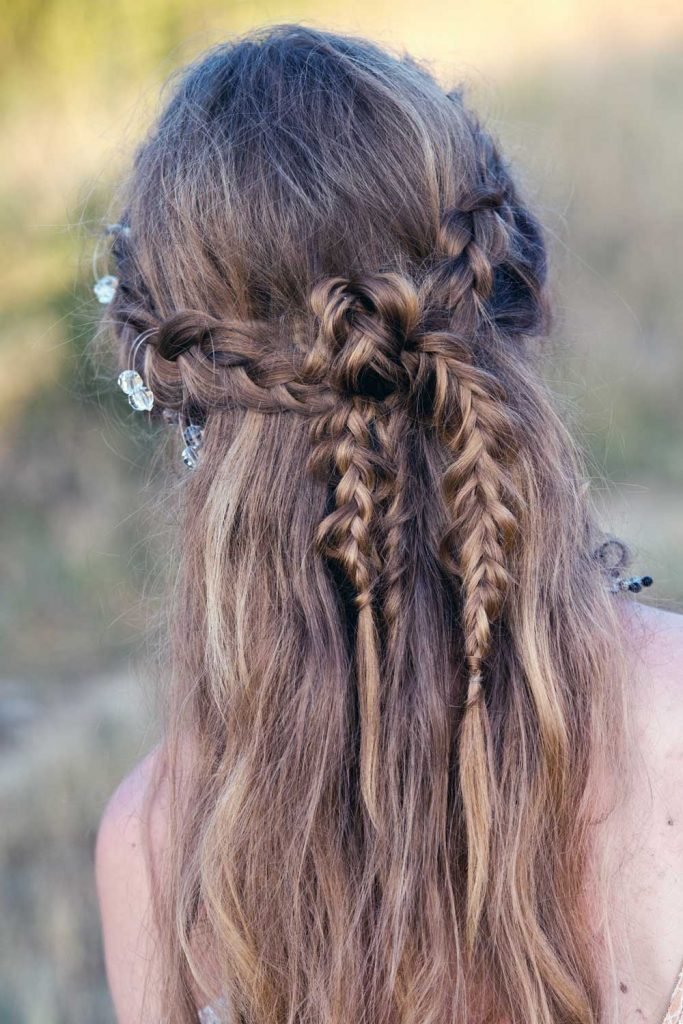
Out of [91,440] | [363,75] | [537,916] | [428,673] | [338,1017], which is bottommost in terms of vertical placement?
[338,1017]

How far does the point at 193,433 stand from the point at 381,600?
0.91 ft

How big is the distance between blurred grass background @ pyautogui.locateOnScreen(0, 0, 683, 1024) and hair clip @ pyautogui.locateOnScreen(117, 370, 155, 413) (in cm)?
120

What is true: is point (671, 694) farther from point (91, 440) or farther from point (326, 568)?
point (91, 440)

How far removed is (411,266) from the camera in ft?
3.09

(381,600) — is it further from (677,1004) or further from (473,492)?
(677,1004)

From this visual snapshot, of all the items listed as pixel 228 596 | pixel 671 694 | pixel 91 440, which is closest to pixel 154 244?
pixel 228 596

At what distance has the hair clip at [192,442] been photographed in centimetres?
103

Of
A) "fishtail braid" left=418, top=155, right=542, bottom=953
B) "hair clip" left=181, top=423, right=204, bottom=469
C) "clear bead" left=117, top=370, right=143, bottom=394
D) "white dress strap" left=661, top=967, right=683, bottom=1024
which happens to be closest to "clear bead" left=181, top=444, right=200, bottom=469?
"hair clip" left=181, top=423, right=204, bottom=469

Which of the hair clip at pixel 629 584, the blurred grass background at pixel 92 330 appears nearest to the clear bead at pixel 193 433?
the hair clip at pixel 629 584

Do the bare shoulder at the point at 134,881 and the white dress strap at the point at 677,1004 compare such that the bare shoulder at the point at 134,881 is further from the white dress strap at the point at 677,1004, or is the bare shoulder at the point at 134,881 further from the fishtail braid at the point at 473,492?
the white dress strap at the point at 677,1004

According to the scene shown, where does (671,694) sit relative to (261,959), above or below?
above

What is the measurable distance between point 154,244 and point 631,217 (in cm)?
378

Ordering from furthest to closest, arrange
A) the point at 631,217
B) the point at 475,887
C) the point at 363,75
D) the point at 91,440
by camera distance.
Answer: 1. the point at 631,217
2. the point at 91,440
3. the point at 363,75
4. the point at 475,887

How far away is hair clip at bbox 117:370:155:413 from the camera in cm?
108
